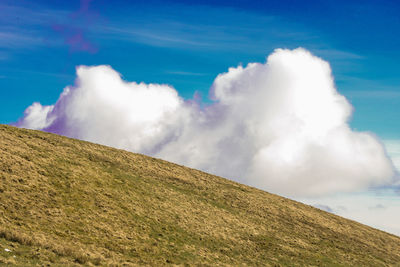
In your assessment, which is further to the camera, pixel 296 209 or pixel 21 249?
pixel 296 209

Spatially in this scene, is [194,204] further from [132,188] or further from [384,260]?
[384,260]

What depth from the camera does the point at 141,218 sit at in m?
36.8

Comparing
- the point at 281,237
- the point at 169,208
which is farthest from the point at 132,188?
the point at 281,237

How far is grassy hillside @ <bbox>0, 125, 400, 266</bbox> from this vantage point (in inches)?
1057

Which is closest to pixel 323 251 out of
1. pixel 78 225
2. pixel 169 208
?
pixel 169 208

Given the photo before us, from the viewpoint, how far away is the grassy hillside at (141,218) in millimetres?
26859

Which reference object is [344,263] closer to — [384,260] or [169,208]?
[384,260]

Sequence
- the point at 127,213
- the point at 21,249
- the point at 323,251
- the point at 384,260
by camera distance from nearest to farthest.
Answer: the point at 21,249 → the point at 127,213 → the point at 323,251 → the point at 384,260

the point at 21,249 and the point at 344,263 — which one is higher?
the point at 344,263

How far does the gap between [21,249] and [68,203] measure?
11645 millimetres

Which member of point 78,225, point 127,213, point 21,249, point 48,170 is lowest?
point 21,249

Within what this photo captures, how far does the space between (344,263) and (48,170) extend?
119 ft

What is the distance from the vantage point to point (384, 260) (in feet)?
164

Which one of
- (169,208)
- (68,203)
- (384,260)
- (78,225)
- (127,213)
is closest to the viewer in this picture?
(78,225)
